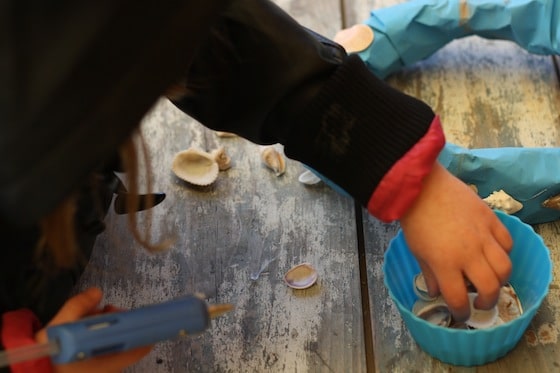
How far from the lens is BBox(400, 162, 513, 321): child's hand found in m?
0.67

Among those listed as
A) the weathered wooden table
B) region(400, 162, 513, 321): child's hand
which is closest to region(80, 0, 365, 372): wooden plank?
the weathered wooden table

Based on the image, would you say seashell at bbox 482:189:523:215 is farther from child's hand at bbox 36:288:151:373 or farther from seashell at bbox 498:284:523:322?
child's hand at bbox 36:288:151:373

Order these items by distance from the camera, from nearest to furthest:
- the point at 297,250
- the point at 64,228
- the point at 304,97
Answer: the point at 64,228, the point at 304,97, the point at 297,250

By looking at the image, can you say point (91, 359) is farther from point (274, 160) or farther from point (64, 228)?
point (274, 160)

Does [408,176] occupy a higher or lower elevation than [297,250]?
higher

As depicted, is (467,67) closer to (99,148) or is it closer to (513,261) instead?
(513,261)

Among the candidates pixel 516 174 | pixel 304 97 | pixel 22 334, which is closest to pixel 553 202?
pixel 516 174

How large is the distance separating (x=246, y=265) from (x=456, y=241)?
0.22 meters

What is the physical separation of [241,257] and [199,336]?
10cm

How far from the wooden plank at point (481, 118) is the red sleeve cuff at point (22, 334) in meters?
0.28

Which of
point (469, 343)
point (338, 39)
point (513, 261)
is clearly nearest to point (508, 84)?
point (338, 39)

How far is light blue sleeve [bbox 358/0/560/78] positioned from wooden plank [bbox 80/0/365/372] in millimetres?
190

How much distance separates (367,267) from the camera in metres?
0.79

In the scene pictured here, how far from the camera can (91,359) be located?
2.00 ft
